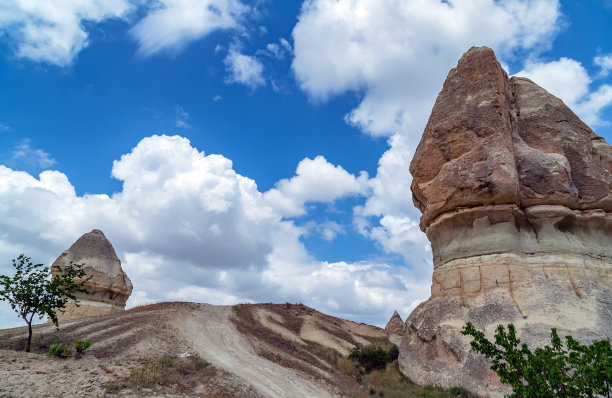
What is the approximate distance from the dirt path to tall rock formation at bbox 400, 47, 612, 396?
529 centimetres

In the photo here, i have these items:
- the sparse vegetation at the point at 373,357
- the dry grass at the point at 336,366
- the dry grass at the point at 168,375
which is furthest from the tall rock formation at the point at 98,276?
the sparse vegetation at the point at 373,357

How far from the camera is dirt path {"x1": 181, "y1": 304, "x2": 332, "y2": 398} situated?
14.8 meters

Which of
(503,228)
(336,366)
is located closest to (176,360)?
(336,366)

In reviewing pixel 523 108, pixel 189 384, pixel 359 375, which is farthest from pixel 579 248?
pixel 189 384

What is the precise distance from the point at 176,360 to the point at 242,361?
3194 mm

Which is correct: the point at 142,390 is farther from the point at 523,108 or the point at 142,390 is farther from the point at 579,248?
the point at 523,108

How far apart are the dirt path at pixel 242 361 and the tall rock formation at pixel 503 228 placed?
529 cm

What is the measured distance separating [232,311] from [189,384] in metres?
20.1

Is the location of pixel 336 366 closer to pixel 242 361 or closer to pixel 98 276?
pixel 242 361

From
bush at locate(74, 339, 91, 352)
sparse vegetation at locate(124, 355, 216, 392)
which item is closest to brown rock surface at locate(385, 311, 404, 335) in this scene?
sparse vegetation at locate(124, 355, 216, 392)

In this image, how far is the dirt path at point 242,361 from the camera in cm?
1480

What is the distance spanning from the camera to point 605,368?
23.0 feet

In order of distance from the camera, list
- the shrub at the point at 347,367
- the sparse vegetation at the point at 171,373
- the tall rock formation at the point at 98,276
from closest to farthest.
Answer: the sparse vegetation at the point at 171,373
the shrub at the point at 347,367
the tall rock formation at the point at 98,276

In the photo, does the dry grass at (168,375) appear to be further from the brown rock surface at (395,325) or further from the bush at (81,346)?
the brown rock surface at (395,325)
